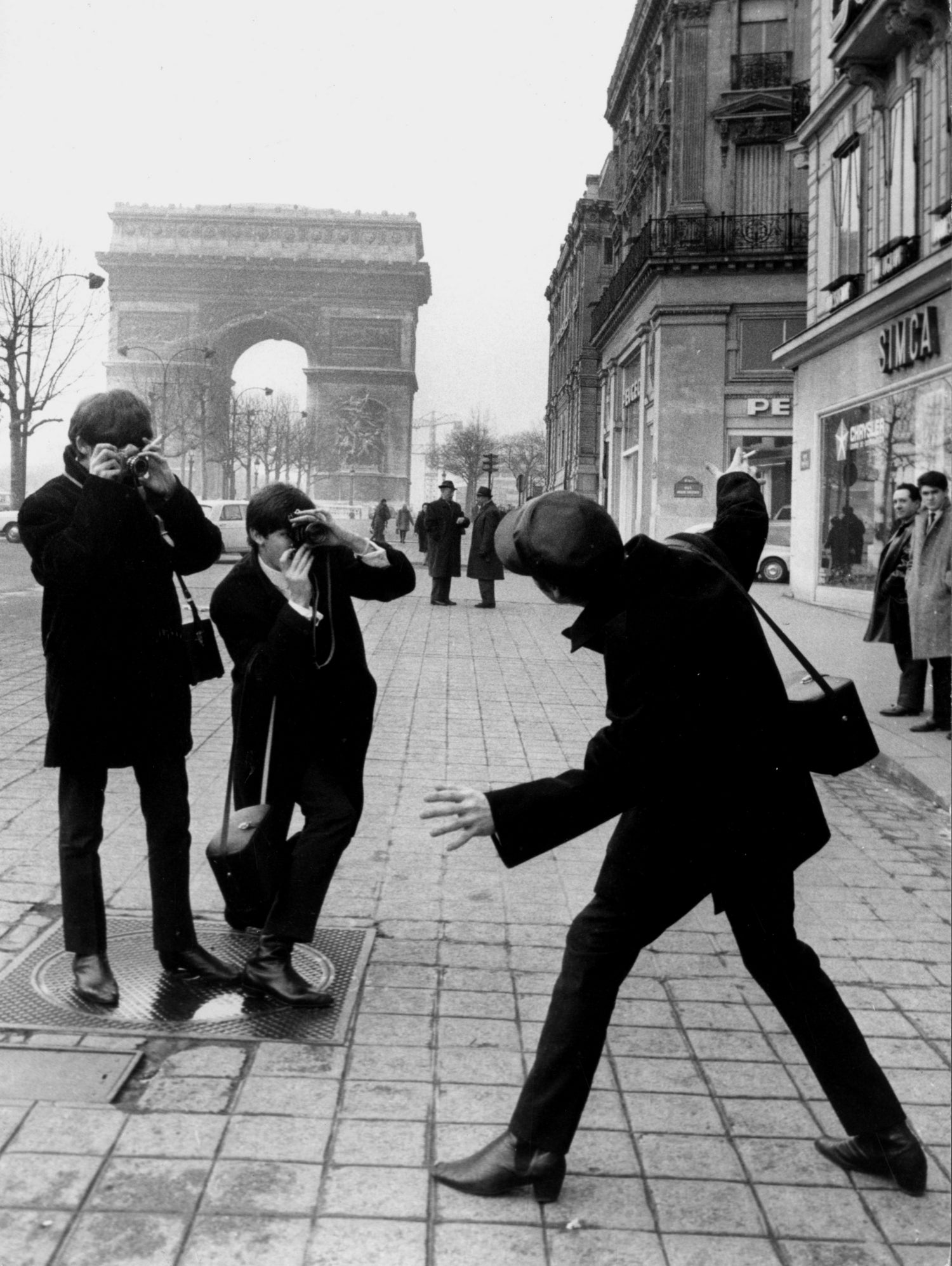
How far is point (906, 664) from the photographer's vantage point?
9.51 meters

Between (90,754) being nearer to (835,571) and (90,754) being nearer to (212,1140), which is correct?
(212,1140)

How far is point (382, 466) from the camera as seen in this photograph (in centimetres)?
7962

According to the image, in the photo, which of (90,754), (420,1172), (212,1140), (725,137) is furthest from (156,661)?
A: (725,137)

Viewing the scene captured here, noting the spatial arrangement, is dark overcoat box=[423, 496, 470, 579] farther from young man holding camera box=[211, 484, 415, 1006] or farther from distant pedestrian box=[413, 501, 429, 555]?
young man holding camera box=[211, 484, 415, 1006]

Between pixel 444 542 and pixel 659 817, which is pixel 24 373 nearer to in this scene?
pixel 444 542

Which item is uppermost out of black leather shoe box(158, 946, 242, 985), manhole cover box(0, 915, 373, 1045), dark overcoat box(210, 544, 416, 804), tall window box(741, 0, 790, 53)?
tall window box(741, 0, 790, 53)

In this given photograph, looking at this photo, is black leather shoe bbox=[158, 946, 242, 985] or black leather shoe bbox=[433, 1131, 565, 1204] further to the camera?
black leather shoe bbox=[158, 946, 242, 985]

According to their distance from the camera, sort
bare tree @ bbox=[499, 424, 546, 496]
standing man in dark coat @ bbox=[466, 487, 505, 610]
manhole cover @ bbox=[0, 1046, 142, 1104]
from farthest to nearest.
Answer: bare tree @ bbox=[499, 424, 546, 496] → standing man in dark coat @ bbox=[466, 487, 505, 610] → manhole cover @ bbox=[0, 1046, 142, 1104]

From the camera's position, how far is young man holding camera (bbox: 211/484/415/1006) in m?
3.92

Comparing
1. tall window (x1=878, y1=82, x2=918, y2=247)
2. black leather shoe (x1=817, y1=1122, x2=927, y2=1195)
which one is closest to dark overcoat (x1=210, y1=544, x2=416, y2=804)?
black leather shoe (x1=817, y1=1122, x2=927, y2=1195)

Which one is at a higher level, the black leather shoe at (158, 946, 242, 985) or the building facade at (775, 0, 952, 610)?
the building facade at (775, 0, 952, 610)

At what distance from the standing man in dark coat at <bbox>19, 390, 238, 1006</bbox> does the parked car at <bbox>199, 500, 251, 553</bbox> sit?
87.0 ft

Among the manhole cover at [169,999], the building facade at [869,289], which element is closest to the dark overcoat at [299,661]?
the manhole cover at [169,999]

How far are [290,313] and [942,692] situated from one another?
70815 mm
